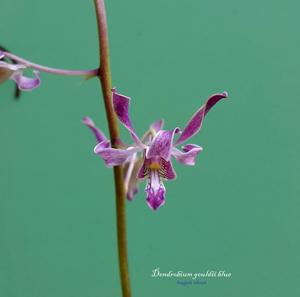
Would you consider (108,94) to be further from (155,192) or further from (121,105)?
(155,192)

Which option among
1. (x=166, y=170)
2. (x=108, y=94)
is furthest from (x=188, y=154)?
(x=108, y=94)

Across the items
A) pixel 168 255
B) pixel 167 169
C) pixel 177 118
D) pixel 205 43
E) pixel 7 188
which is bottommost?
pixel 168 255

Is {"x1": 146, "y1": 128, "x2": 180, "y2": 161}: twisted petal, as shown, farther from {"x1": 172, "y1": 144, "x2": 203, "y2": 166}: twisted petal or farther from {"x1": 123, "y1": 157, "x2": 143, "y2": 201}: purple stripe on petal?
{"x1": 123, "y1": 157, "x2": 143, "y2": 201}: purple stripe on petal

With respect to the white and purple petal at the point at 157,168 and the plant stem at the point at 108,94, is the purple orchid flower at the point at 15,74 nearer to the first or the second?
the plant stem at the point at 108,94

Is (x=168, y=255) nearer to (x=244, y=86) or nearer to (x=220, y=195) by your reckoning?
(x=220, y=195)

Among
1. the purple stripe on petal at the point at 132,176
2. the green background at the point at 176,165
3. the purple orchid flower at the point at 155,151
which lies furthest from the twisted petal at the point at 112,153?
the green background at the point at 176,165

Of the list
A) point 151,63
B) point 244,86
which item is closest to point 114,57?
point 151,63
